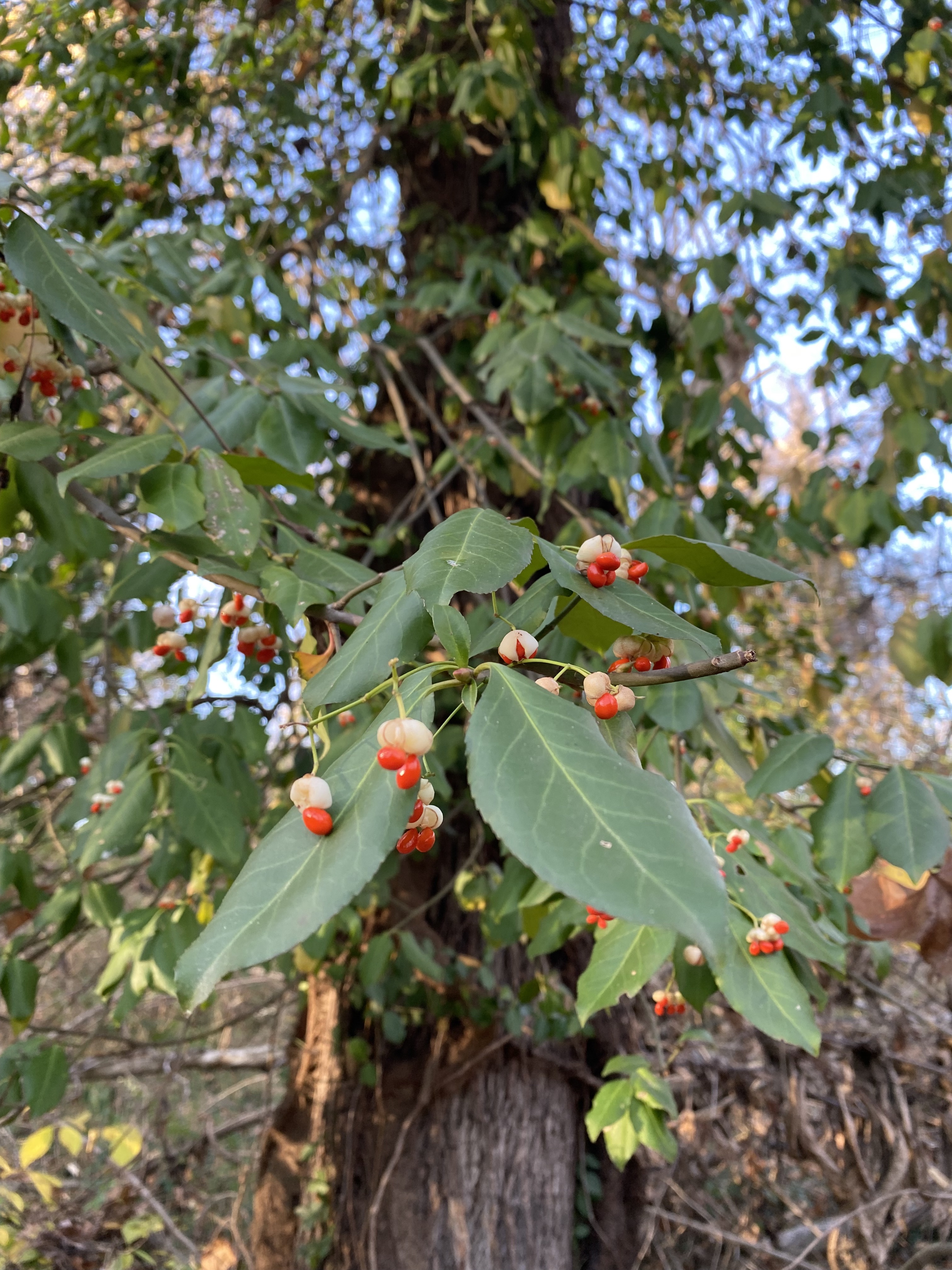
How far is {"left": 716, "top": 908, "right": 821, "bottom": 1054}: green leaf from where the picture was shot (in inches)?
34.6

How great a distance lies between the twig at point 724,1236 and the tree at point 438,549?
146mm

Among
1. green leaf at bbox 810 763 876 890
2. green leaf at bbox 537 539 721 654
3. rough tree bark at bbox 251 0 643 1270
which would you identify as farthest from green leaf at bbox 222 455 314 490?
rough tree bark at bbox 251 0 643 1270

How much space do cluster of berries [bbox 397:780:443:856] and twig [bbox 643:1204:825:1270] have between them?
7.46 ft

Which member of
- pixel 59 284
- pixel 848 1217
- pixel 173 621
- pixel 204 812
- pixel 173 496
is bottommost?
pixel 848 1217

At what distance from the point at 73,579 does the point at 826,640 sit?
150 inches

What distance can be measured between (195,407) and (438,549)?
52 centimetres

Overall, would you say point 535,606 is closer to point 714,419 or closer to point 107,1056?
point 714,419

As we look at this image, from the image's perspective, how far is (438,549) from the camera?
1.96ft

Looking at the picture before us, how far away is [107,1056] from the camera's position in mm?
2316

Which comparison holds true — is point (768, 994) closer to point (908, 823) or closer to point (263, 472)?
point (908, 823)

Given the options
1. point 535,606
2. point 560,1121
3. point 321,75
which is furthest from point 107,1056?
point 321,75

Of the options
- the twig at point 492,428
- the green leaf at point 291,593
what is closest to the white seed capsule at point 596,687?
the green leaf at point 291,593

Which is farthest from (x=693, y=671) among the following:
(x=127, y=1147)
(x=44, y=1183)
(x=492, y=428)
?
(x=44, y=1183)

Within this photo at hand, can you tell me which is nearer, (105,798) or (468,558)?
(468,558)
